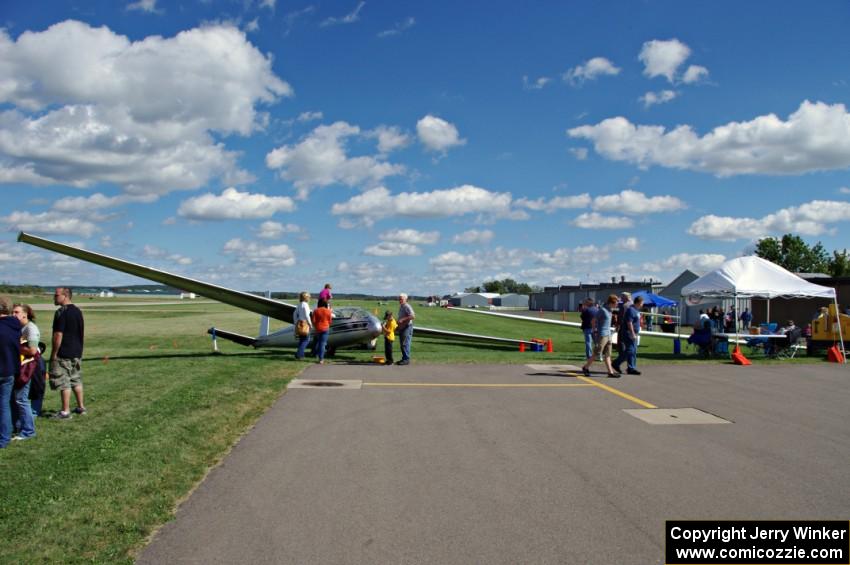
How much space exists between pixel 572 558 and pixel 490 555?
559mm

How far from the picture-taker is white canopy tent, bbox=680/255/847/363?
1852 cm

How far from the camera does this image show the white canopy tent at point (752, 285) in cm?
1852

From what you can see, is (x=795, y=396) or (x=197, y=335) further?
(x=197, y=335)

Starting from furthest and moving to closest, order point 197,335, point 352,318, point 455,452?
point 197,335 → point 352,318 → point 455,452

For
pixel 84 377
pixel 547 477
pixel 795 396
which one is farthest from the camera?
pixel 84 377

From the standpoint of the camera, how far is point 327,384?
12375mm

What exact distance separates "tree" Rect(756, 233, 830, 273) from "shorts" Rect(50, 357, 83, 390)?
8475cm

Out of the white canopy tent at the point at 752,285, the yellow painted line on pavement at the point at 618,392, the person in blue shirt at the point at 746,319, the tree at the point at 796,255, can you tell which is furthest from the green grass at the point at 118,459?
the tree at the point at 796,255

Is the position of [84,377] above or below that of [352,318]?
below

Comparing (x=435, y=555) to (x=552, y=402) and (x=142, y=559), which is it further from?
(x=552, y=402)

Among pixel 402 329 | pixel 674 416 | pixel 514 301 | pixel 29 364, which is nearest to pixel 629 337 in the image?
pixel 674 416

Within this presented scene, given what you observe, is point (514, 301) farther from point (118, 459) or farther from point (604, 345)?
point (118, 459)

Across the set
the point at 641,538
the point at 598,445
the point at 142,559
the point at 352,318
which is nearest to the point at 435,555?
the point at 641,538

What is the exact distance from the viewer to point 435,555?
4.20 m
